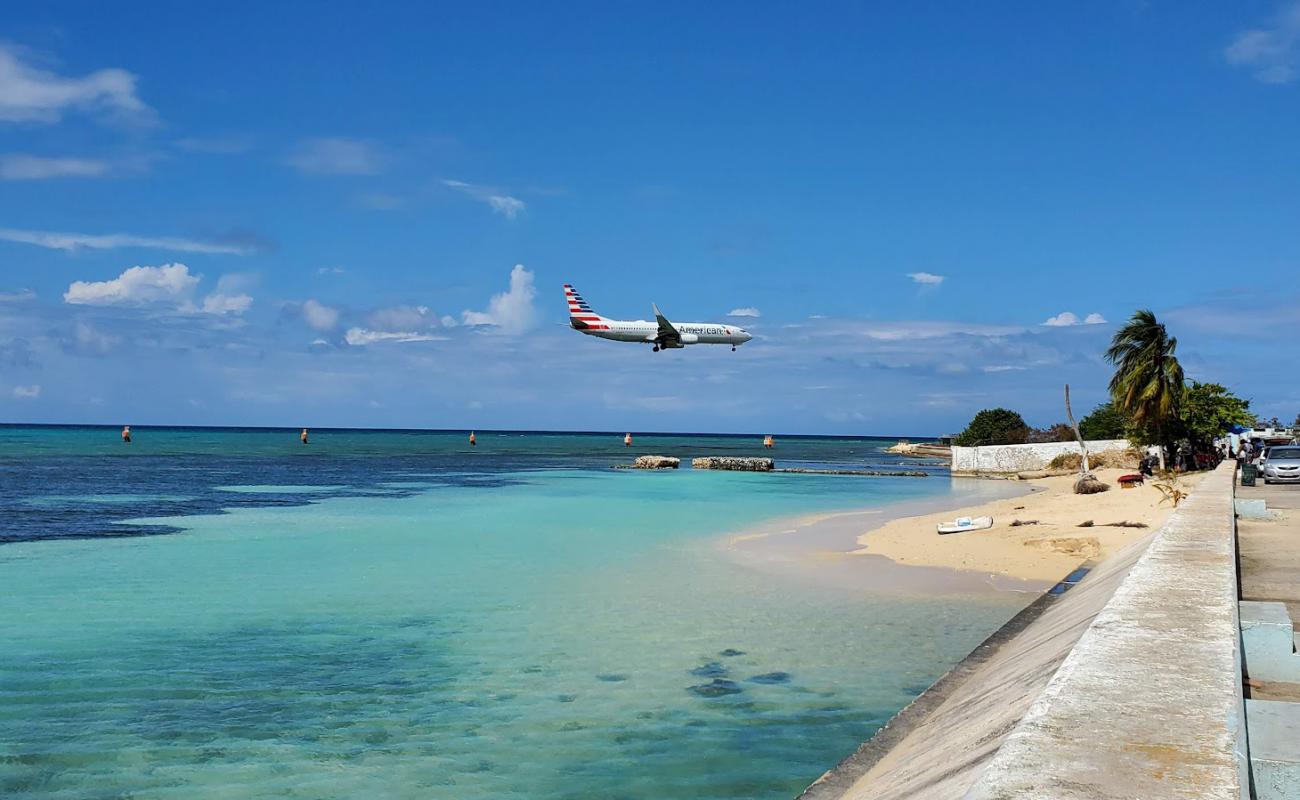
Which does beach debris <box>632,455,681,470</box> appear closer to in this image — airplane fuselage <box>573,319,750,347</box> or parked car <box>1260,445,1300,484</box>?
airplane fuselage <box>573,319,750,347</box>

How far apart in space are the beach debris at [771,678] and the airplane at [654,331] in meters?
56.9

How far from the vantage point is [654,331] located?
7188 cm

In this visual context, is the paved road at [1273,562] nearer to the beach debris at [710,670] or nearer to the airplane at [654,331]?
the beach debris at [710,670]

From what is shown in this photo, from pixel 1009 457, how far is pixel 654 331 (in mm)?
26680

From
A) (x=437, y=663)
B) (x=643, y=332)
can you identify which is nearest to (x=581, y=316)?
(x=643, y=332)

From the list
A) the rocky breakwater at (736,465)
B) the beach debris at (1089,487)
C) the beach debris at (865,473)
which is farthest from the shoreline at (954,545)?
the rocky breakwater at (736,465)

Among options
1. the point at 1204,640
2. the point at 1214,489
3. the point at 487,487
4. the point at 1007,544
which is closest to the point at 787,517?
the point at 1007,544

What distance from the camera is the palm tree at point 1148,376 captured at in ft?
147

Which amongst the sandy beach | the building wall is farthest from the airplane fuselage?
the sandy beach

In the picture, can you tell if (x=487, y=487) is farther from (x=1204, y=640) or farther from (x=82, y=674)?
(x=1204, y=640)

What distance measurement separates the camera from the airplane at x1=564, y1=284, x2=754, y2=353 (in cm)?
7050

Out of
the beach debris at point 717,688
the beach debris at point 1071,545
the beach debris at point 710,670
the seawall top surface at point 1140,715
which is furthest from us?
the beach debris at point 1071,545

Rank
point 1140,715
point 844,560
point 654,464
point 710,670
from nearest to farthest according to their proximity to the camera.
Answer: point 1140,715 → point 710,670 → point 844,560 → point 654,464

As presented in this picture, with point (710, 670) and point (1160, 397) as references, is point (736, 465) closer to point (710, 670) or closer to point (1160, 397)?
point (1160, 397)
